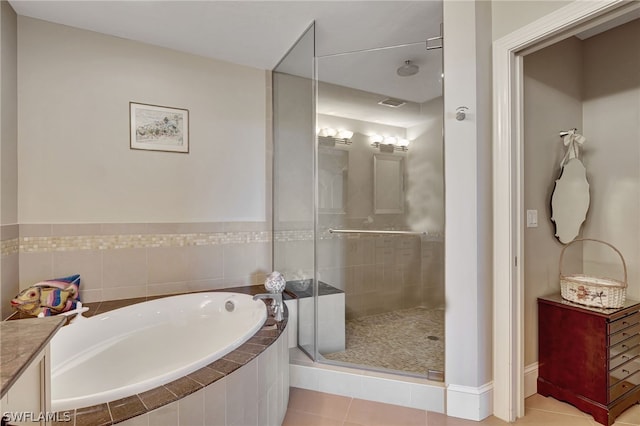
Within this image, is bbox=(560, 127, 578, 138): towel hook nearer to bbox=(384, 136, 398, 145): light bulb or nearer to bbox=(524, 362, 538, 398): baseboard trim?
bbox=(384, 136, 398, 145): light bulb

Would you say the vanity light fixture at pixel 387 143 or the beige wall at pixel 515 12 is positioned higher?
the beige wall at pixel 515 12

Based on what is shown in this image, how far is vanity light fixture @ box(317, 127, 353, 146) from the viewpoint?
8.26 feet

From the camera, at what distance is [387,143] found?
2678mm

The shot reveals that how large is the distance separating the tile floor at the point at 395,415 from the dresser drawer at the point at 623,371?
210 millimetres

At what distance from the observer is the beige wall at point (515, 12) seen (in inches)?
64.3

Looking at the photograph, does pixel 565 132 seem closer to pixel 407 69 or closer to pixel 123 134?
pixel 407 69

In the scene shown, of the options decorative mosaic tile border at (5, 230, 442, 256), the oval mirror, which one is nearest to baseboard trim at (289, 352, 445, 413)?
decorative mosaic tile border at (5, 230, 442, 256)

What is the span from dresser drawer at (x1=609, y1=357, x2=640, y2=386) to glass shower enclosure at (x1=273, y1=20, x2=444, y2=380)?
0.92 metres

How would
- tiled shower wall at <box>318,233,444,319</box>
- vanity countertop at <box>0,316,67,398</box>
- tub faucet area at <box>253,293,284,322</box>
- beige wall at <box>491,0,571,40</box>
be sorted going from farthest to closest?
tiled shower wall at <box>318,233,444,319</box> → tub faucet area at <box>253,293,284,322</box> → beige wall at <box>491,0,571,40</box> → vanity countertop at <box>0,316,67,398</box>

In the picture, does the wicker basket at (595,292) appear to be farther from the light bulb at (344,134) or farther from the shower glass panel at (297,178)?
the light bulb at (344,134)

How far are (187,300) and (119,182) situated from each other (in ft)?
3.40

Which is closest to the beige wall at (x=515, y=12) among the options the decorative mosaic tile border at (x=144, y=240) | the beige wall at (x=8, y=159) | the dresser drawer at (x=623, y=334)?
the decorative mosaic tile border at (x=144, y=240)

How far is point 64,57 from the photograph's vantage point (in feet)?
7.53

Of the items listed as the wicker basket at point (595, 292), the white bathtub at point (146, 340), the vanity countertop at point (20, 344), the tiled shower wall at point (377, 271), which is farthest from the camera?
the tiled shower wall at point (377, 271)
